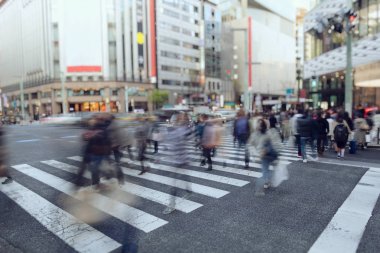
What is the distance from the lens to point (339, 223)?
5.07 m

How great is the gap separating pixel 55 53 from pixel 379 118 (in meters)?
65.2

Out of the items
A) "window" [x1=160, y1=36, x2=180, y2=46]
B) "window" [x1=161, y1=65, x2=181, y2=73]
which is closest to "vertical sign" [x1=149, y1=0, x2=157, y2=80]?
"window" [x1=160, y1=36, x2=180, y2=46]

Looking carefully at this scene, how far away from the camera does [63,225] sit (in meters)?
5.17

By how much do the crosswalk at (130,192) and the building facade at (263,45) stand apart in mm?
80372

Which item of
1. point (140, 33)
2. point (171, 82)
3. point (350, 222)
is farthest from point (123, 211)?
point (171, 82)

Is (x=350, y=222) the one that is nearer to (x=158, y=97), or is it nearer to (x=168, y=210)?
(x=168, y=210)

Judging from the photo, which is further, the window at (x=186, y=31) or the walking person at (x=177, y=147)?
the window at (x=186, y=31)

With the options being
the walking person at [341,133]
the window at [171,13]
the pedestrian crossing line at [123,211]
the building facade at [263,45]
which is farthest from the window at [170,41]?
the pedestrian crossing line at [123,211]

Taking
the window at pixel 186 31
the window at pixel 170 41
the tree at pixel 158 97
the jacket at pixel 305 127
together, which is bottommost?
the jacket at pixel 305 127

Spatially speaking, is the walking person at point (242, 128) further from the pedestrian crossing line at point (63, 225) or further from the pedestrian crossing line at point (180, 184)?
the pedestrian crossing line at point (63, 225)

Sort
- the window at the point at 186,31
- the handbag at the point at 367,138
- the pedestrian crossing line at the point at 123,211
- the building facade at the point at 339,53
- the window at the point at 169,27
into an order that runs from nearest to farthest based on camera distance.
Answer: the pedestrian crossing line at the point at 123,211, the handbag at the point at 367,138, the building facade at the point at 339,53, the window at the point at 169,27, the window at the point at 186,31

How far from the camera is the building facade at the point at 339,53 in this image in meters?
25.6

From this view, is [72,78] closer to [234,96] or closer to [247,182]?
[234,96]

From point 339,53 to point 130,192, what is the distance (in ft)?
103
